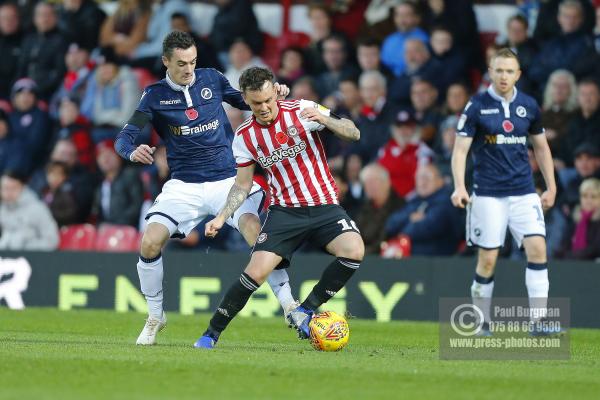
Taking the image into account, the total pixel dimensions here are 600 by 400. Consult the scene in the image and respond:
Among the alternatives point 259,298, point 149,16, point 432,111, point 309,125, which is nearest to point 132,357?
point 309,125

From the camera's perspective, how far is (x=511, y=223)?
472 inches

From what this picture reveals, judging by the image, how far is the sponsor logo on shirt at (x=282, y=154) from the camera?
10.3 meters

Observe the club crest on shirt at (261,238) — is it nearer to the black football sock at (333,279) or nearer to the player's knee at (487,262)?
the black football sock at (333,279)

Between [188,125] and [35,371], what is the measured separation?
3.34m

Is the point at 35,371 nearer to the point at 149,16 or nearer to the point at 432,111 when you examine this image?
the point at 432,111

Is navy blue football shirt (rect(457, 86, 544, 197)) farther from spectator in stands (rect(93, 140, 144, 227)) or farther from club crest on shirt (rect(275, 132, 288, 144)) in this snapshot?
spectator in stands (rect(93, 140, 144, 227))

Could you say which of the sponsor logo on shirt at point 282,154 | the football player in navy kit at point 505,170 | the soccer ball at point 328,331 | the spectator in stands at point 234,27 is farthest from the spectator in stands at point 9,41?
the soccer ball at point 328,331

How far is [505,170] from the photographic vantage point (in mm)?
11844

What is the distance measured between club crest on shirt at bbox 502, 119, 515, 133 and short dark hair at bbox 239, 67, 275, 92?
109 inches

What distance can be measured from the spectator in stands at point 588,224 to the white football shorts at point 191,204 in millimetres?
4921

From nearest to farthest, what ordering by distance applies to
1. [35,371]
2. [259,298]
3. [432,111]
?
[35,371], [259,298], [432,111]

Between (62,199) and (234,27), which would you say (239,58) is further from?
(62,199)

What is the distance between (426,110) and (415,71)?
0.69 metres

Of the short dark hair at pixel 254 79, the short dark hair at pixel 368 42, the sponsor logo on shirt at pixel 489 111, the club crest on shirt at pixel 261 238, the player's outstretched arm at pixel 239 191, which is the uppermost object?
the short dark hair at pixel 368 42
